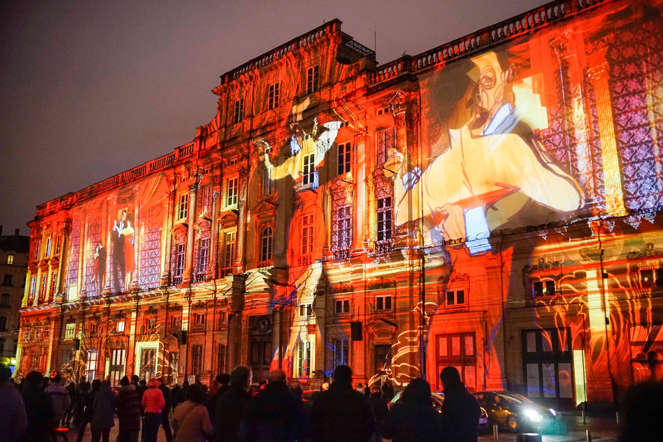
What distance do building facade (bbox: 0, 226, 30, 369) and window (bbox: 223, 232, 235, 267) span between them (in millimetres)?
53705

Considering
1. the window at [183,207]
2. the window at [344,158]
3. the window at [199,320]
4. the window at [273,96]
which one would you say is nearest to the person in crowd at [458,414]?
the window at [344,158]

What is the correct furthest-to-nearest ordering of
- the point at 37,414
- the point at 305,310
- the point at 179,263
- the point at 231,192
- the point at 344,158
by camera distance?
1. the point at 179,263
2. the point at 231,192
3. the point at 344,158
4. the point at 305,310
5. the point at 37,414

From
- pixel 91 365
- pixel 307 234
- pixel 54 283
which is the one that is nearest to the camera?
pixel 307 234

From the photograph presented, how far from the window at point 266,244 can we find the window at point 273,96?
7286 mm

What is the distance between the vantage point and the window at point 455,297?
86.1ft

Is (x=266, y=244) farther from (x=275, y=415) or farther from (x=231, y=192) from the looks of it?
(x=275, y=415)

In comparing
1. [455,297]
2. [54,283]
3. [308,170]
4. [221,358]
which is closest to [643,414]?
[455,297]

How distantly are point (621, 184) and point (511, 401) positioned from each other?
28.4 feet

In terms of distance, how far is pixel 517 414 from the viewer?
1902 cm

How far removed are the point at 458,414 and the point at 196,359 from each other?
31.9 meters

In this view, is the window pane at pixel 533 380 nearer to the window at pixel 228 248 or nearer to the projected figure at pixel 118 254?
the window at pixel 228 248

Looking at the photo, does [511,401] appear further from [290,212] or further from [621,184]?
[290,212]

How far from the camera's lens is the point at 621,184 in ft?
72.9

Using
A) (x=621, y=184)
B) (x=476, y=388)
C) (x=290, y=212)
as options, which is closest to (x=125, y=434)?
(x=476, y=388)
